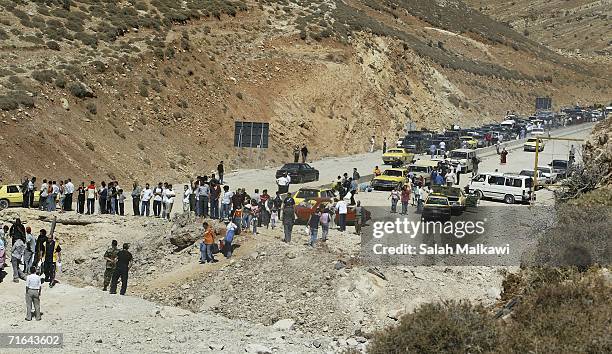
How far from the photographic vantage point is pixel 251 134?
43000mm

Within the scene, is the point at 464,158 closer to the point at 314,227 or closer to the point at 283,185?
the point at 283,185

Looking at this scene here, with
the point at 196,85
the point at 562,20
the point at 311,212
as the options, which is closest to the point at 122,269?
the point at 311,212

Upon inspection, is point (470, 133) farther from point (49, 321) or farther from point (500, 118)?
point (49, 321)

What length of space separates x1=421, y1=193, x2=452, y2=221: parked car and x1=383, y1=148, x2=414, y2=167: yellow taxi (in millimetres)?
17302

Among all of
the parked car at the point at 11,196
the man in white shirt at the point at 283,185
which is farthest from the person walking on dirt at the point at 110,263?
the man in white shirt at the point at 283,185

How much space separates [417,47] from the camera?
82.7 m

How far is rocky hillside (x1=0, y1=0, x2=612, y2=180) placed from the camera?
147 feet

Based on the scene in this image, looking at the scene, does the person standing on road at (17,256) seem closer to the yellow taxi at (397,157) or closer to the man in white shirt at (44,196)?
the man in white shirt at (44,196)

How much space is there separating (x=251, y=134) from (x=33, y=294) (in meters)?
20.8

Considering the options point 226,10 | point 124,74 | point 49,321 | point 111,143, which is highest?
point 226,10

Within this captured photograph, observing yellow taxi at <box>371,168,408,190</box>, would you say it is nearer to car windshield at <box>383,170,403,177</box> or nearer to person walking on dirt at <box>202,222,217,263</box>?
car windshield at <box>383,170,403,177</box>

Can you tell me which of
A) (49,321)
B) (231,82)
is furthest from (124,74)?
(49,321)

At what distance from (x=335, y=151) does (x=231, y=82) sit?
24.4 ft

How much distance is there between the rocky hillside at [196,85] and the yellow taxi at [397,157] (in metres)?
4.76
